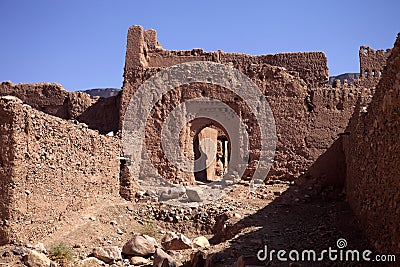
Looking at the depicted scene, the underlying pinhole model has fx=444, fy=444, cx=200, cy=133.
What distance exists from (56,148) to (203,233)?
3984mm

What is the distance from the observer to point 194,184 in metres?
13.1

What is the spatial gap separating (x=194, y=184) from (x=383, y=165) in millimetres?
7984

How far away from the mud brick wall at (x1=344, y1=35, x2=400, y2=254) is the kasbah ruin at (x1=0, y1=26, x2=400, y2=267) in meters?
0.02

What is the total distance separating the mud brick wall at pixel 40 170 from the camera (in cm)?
715

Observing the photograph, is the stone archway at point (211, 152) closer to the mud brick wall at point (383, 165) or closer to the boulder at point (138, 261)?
the boulder at point (138, 261)

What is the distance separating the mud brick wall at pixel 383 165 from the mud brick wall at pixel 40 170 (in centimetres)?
539

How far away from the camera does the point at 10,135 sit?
7.21m

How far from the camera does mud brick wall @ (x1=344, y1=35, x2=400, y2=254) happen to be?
4996 mm

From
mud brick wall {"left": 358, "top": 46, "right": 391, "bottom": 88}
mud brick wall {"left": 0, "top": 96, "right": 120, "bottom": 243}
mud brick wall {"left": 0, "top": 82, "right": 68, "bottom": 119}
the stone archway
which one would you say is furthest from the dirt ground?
mud brick wall {"left": 358, "top": 46, "right": 391, "bottom": 88}

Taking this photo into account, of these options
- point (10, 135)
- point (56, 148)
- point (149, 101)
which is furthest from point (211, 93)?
point (10, 135)

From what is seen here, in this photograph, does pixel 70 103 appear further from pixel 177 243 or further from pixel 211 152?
pixel 177 243

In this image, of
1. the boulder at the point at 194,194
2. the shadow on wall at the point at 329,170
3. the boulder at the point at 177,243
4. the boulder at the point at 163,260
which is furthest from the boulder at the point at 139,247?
the shadow on wall at the point at 329,170

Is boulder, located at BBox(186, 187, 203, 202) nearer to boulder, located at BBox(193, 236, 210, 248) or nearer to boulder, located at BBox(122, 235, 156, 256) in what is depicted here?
boulder, located at BBox(193, 236, 210, 248)

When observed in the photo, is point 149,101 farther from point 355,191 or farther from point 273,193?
point 355,191
